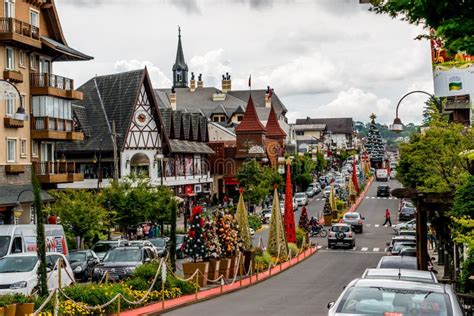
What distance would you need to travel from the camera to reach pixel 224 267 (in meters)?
30.2

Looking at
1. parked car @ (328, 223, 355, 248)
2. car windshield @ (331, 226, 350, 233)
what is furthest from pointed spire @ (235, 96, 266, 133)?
parked car @ (328, 223, 355, 248)

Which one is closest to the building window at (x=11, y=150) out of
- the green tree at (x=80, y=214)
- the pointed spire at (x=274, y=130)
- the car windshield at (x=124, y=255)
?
the green tree at (x=80, y=214)

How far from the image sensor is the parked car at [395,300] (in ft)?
33.5

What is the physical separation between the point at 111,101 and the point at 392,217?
29858 millimetres

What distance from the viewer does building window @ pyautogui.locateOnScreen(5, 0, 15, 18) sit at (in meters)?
44.2

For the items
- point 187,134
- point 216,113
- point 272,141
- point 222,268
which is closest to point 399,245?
point 222,268

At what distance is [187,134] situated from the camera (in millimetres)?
81250

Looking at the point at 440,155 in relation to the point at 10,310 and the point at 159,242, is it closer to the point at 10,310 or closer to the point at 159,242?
the point at 159,242

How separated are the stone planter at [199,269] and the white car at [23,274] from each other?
5.17 metres

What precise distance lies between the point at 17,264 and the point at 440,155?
19.5 m

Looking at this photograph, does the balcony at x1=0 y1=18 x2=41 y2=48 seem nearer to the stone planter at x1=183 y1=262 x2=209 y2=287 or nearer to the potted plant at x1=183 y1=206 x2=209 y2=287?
the potted plant at x1=183 y1=206 x2=209 y2=287

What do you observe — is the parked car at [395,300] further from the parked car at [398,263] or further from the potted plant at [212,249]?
the potted plant at [212,249]

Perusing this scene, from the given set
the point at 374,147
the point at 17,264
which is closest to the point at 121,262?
the point at 17,264

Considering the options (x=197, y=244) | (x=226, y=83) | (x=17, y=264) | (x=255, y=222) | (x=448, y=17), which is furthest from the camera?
(x=226, y=83)
